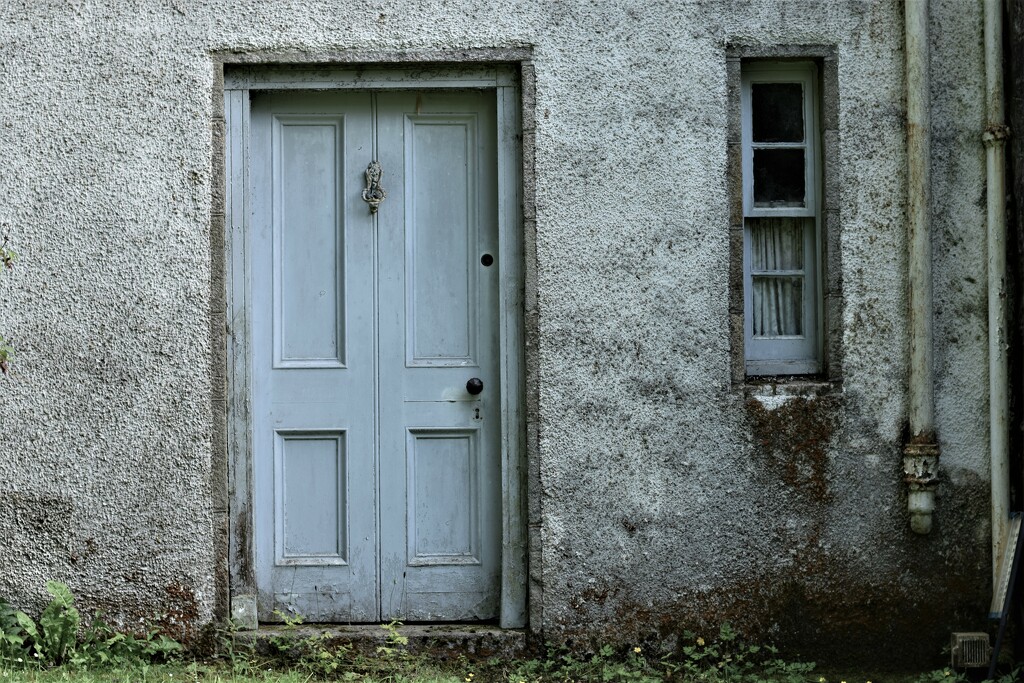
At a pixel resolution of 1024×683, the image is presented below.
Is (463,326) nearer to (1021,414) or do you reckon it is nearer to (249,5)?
(249,5)

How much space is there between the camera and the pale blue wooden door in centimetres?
501

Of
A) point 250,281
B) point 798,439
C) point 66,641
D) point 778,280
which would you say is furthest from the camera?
point 778,280

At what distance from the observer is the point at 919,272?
4.80 meters

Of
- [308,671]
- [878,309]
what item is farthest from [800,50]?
[308,671]

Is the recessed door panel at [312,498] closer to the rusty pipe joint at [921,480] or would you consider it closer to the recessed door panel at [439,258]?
the recessed door panel at [439,258]

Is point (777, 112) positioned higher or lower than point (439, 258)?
higher

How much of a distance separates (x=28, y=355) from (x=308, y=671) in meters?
1.94

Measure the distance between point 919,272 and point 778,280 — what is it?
0.63 metres

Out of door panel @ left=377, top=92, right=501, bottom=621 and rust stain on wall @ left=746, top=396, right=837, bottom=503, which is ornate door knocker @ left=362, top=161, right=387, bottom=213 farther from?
rust stain on wall @ left=746, top=396, right=837, bottom=503

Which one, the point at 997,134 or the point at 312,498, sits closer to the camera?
the point at 997,134

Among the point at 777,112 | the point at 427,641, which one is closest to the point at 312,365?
the point at 427,641

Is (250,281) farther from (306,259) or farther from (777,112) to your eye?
(777,112)

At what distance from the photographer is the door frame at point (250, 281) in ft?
16.1

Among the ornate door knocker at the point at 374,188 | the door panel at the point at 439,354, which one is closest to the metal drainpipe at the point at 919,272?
the door panel at the point at 439,354
